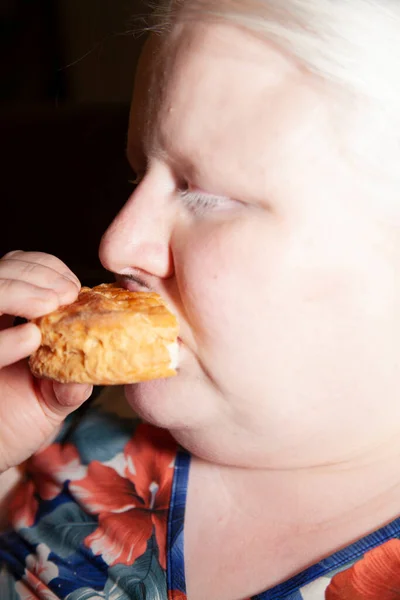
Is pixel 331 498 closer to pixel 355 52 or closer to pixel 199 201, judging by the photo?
pixel 199 201

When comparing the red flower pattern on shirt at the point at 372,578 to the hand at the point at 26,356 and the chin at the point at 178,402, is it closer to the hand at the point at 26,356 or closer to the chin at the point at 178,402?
the chin at the point at 178,402

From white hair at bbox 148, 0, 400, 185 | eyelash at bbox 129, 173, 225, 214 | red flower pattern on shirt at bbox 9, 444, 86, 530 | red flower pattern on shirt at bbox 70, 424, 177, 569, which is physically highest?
white hair at bbox 148, 0, 400, 185

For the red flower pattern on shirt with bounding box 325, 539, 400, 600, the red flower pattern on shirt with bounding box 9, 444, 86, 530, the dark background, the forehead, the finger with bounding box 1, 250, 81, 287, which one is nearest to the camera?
the forehead

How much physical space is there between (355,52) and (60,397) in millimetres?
604

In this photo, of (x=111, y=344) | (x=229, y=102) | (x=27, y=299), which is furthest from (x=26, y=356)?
(x=229, y=102)

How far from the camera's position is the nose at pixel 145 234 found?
2.65ft

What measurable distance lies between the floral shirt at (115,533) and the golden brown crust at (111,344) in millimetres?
339

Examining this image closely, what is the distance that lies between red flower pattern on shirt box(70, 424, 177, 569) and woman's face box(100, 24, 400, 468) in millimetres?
223

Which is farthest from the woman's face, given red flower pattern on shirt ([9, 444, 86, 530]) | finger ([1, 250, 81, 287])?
red flower pattern on shirt ([9, 444, 86, 530])

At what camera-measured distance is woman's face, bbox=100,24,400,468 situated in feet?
2.40

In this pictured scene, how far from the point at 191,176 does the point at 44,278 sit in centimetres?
25

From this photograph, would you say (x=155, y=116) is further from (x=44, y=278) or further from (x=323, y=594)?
(x=323, y=594)

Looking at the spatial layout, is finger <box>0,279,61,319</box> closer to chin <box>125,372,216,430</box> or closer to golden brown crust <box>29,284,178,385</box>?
golden brown crust <box>29,284,178,385</box>

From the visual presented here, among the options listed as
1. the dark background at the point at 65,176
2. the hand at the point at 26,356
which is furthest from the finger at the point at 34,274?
the dark background at the point at 65,176
